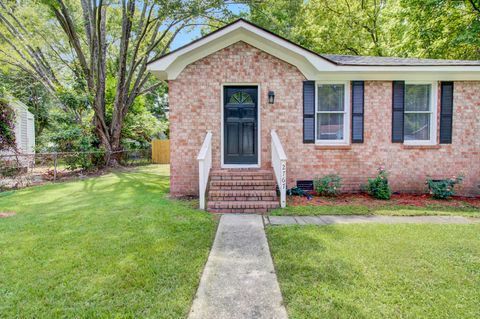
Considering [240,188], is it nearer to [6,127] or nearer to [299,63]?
[299,63]

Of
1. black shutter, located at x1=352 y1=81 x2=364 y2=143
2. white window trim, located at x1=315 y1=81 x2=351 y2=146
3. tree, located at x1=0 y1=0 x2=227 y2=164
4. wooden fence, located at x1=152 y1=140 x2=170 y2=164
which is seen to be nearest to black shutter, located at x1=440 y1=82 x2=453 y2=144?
black shutter, located at x1=352 y1=81 x2=364 y2=143

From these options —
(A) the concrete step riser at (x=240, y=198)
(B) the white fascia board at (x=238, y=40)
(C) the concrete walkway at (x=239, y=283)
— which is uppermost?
(B) the white fascia board at (x=238, y=40)

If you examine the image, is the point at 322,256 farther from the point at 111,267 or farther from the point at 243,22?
the point at 243,22

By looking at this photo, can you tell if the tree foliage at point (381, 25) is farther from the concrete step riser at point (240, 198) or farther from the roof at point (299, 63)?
the concrete step riser at point (240, 198)

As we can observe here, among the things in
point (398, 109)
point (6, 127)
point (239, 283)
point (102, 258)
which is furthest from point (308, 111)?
point (6, 127)

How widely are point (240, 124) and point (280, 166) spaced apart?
6.47 ft

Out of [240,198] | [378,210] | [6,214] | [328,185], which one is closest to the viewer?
[6,214]

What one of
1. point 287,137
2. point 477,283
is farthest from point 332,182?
point 477,283

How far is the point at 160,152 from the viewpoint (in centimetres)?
1867

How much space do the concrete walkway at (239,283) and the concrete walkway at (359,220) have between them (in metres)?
0.97

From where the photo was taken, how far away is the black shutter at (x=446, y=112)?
744 cm

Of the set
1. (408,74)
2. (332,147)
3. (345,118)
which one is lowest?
(332,147)

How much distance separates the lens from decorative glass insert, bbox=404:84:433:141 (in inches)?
300

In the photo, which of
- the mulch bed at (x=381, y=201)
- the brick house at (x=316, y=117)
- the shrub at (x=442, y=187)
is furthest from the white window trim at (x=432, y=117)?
the mulch bed at (x=381, y=201)
